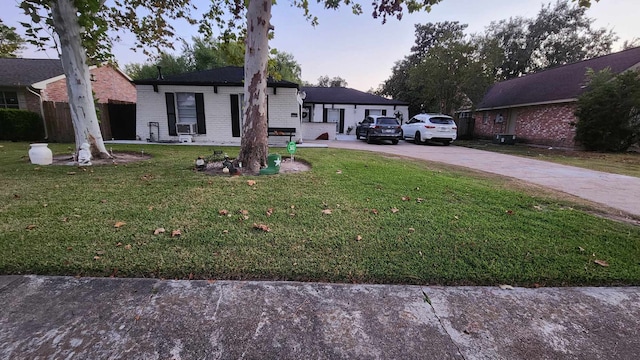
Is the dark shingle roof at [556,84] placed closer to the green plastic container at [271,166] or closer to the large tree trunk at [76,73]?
the green plastic container at [271,166]

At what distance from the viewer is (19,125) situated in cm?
1183

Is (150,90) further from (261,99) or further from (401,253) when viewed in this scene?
(401,253)

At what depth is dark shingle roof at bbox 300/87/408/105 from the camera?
2230 cm

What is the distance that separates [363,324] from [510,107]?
21.0 m

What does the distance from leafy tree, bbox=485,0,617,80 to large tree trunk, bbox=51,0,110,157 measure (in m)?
28.6

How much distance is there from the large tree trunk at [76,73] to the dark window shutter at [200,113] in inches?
237

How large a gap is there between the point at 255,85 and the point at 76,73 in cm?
440

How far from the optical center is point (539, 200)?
462cm

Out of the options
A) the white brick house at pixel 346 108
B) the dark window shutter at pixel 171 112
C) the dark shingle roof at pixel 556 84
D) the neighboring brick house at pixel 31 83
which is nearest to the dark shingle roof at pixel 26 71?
the neighboring brick house at pixel 31 83

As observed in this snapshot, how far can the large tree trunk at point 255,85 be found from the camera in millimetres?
5312

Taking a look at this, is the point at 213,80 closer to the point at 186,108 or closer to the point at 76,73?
the point at 186,108

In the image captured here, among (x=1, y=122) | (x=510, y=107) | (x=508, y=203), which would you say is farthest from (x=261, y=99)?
(x=510, y=107)

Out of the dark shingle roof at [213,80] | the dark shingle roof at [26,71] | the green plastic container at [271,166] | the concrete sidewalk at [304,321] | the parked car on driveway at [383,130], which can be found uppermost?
the dark shingle roof at [26,71]

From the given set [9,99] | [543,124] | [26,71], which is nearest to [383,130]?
[543,124]
